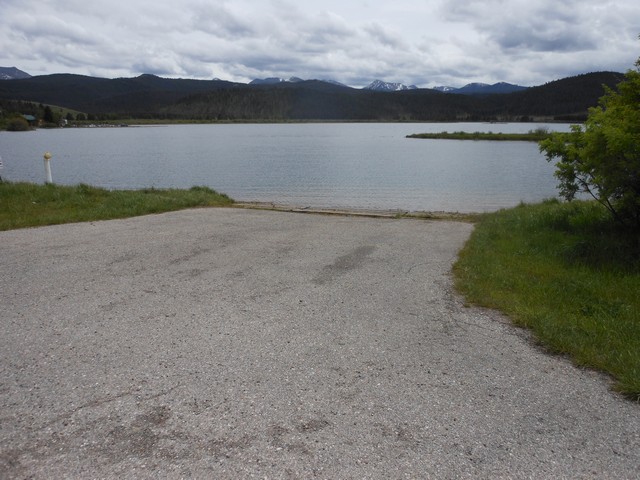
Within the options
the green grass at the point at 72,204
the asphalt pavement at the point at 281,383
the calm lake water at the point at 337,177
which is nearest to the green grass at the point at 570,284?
the asphalt pavement at the point at 281,383

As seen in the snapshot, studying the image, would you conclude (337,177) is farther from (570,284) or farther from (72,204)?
(570,284)

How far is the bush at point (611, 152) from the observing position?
25.9 ft

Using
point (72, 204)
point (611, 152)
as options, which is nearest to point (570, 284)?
point (611, 152)

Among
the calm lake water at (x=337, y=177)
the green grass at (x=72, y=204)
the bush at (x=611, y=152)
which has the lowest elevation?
the calm lake water at (x=337, y=177)

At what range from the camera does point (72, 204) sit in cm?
1316

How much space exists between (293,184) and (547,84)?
169m

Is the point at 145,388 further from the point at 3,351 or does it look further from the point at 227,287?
the point at 227,287

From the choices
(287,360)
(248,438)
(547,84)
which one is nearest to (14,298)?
(287,360)

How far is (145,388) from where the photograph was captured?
3.91m

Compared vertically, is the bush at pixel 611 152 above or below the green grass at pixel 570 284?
above

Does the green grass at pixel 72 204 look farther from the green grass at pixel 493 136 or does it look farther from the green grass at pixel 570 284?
the green grass at pixel 493 136

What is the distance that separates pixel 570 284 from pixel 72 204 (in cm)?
1182

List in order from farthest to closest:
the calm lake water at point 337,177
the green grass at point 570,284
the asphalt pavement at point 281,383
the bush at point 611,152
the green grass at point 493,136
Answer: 1. the green grass at point 493,136
2. the calm lake water at point 337,177
3. the bush at point 611,152
4. the green grass at point 570,284
5. the asphalt pavement at point 281,383

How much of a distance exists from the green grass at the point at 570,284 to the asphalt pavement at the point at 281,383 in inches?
10.2
